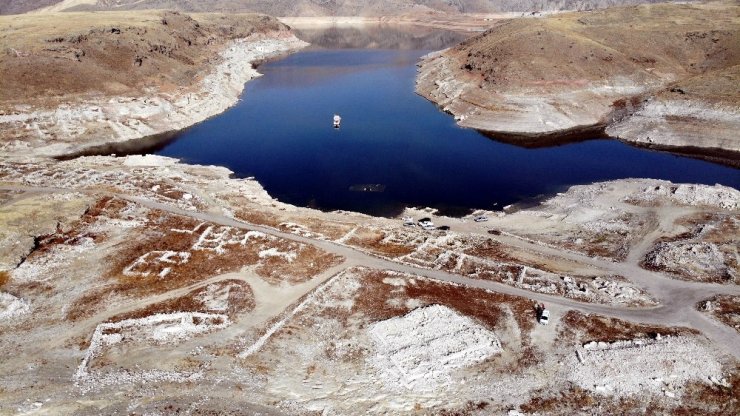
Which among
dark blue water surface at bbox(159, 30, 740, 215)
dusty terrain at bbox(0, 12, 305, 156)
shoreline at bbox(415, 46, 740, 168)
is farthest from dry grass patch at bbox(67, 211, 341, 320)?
shoreline at bbox(415, 46, 740, 168)

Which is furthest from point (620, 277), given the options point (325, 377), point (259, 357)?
point (259, 357)

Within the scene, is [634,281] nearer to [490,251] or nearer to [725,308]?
[725,308]

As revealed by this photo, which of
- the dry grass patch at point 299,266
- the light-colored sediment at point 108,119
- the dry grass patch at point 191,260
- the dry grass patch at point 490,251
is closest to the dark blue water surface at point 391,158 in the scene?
the light-colored sediment at point 108,119

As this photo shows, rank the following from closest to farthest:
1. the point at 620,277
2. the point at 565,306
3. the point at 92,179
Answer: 1. the point at 565,306
2. the point at 620,277
3. the point at 92,179

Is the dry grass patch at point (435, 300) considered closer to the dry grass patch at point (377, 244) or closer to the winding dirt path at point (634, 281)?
the winding dirt path at point (634, 281)

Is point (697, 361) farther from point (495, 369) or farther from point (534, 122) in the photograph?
point (534, 122)

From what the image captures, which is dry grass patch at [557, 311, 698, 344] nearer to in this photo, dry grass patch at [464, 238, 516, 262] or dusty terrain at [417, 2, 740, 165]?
dry grass patch at [464, 238, 516, 262]
